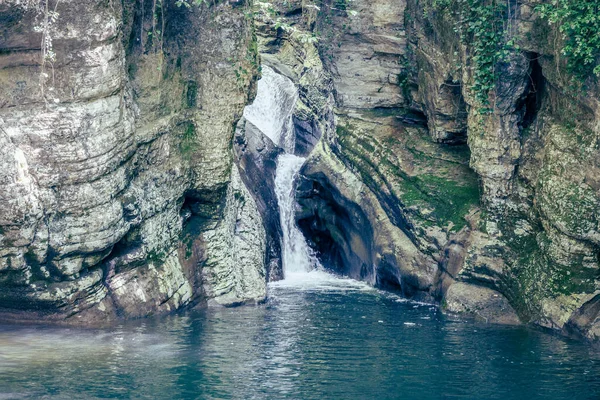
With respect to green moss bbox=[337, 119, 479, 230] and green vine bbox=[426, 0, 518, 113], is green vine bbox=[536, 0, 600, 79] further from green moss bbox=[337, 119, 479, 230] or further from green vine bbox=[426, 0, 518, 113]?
green moss bbox=[337, 119, 479, 230]

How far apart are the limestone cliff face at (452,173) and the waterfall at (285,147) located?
0.56 metres

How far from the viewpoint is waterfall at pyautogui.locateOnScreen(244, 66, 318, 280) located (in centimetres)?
2884

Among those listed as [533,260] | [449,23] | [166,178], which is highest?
[449,23]

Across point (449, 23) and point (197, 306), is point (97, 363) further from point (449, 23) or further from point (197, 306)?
point (449, 23)

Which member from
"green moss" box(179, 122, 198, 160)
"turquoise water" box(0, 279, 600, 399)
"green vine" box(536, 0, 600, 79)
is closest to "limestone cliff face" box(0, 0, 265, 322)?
"green moss" box(179, 122, 198, 160)

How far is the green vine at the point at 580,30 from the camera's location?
18578 millimetres

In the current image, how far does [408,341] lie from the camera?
756 inches

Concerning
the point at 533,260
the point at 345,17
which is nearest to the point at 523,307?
the point at 533,260

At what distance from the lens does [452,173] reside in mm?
24422

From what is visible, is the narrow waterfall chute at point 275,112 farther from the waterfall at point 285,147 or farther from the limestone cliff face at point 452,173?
the limestone cliff face at point 452,173

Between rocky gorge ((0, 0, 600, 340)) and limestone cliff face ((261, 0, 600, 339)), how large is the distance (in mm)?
54

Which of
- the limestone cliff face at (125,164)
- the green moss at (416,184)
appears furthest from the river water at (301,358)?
the green moss at (416,184)

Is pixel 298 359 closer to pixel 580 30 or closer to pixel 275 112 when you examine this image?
pixel 580 30

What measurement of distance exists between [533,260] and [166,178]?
9.76 meters
